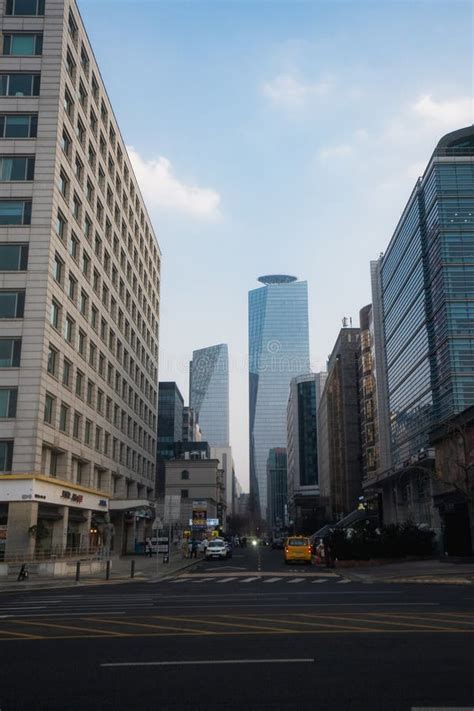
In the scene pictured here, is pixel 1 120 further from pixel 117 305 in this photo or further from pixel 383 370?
pixel 383 370

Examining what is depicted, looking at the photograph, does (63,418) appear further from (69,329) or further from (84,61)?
(84,61)

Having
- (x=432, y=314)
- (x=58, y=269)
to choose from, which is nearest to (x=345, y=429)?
(x=432, y=314)

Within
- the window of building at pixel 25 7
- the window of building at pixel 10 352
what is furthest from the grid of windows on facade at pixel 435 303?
the window of building at pixel 25 7

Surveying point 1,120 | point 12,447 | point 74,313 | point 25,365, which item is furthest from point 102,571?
point 1,120

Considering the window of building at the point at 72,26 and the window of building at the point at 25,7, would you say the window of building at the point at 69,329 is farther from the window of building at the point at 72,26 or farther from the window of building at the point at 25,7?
the window of building at the point at 25,7

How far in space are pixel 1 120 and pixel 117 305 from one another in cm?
2467

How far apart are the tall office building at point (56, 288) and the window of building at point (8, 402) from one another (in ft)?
0.22

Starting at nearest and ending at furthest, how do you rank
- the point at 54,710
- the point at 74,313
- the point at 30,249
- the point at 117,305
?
the point at 54,710
the point at 30,249
the point at 74,313
the point at 117,305

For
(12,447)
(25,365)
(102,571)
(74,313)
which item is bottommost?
(102,571)

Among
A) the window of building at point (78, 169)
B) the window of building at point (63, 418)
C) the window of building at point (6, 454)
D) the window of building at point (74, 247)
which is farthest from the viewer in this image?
the window of building at point (78, 169)

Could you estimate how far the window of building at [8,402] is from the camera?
1688 inches

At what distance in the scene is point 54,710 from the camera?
→ 7699mm

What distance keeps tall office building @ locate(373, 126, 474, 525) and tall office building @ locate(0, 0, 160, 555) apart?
2811 cm

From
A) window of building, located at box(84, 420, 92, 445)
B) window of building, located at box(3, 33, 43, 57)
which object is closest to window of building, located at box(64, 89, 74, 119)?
window of building, located at box(3, 33, 43, 57)
